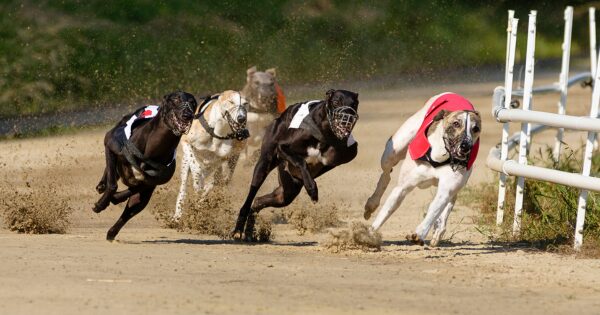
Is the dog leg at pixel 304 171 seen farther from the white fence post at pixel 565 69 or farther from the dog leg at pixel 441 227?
the white fence post at pixel 565 69

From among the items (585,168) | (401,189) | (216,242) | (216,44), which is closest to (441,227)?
(401,189)

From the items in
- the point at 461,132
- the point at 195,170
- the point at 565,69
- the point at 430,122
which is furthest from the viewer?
the point at 195,170

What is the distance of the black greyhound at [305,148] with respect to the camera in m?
8.45

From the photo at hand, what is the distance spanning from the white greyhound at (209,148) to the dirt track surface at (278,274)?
582 mm

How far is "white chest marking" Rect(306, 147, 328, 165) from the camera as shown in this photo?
8750 mm

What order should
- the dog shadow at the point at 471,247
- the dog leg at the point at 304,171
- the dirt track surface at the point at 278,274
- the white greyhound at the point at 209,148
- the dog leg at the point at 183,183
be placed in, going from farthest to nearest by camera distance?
the white greyhound at the point at 209,148 → the dog leg at the point at 183,183 → the dog leg at the point at 304,171 → the dog shadow at the point at 471,247 → the dirt track surface at the point at 278,274

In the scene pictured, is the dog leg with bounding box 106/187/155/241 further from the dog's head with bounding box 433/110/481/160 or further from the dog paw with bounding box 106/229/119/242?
the dog's head with bounding box 433/110/481/160

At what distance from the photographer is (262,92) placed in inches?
466

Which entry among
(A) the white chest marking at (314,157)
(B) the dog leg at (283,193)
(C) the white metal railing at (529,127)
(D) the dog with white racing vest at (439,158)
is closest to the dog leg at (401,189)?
(D) the dog with white racing vest at (439,158)

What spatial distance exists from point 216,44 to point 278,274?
14.0 meters

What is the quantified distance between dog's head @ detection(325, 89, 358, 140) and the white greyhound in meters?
1.84

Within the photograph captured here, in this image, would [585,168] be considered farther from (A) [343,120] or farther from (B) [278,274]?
(B) [278,274]

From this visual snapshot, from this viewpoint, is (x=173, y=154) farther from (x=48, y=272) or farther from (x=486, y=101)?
(x=486, y=101)

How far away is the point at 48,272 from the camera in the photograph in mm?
6426
